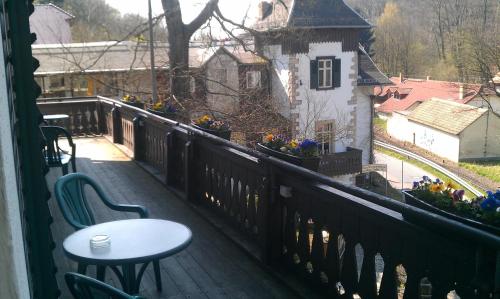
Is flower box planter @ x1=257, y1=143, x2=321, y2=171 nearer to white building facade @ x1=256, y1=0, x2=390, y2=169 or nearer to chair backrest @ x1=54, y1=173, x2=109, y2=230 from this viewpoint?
chair backrest @ x1=54, y1=173, x2=109, y2=230

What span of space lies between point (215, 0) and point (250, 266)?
11.5 metres

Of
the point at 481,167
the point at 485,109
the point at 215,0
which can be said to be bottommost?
the point at 481,167

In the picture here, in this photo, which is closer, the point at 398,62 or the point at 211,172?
the point at 211,172

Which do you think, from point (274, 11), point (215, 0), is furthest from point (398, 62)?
point (215, 0)

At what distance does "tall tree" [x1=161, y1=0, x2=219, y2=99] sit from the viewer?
14453mm

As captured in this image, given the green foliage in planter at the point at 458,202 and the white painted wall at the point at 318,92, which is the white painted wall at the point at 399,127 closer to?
the white painted wall at the point at 318,92

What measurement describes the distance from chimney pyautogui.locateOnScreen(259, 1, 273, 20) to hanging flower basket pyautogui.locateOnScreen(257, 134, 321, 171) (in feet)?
67.1

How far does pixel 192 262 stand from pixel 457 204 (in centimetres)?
224

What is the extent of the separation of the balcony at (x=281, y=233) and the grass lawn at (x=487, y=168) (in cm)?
2583

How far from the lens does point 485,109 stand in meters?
33.0

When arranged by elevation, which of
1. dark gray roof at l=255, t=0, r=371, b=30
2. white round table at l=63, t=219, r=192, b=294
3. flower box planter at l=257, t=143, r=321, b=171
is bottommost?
white round table at l=63, t=219, r=192, b=294

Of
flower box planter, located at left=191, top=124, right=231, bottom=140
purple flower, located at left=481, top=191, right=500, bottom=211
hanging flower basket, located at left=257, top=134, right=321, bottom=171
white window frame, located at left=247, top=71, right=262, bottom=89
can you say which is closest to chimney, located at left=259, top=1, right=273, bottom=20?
white window frame, located at left=247, top=71, right=262, bottom=89

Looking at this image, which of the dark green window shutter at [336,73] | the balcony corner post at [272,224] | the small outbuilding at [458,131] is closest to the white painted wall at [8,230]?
the balcony corner post at [272,224]

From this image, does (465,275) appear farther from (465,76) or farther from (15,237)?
(465,76)
